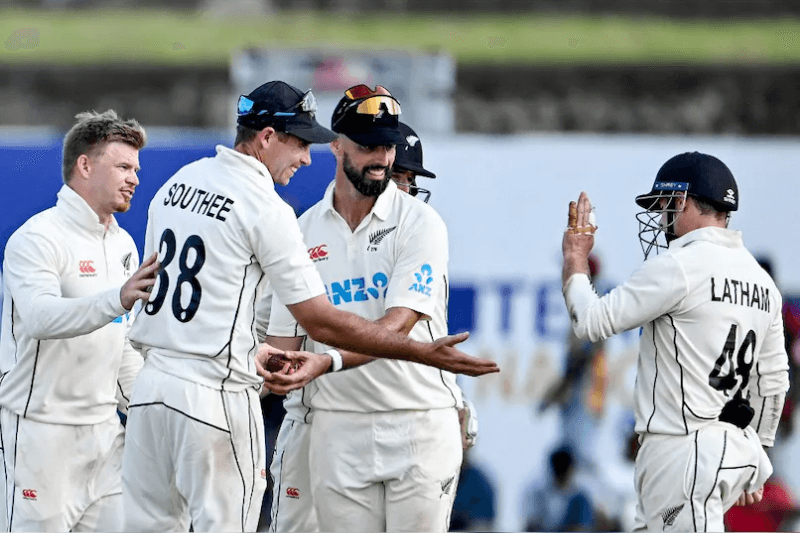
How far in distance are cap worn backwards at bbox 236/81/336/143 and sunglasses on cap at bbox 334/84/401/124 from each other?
1.18 ft

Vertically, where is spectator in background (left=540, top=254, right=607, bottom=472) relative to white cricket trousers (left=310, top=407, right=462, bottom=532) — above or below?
above

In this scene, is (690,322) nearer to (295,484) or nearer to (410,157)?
(410,157)

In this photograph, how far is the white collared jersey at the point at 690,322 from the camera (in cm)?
498

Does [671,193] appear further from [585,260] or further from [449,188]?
[449,188]

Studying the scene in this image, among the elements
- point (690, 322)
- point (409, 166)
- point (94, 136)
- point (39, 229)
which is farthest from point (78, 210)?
point (690, 322)

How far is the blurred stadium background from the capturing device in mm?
9500

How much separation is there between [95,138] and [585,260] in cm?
214

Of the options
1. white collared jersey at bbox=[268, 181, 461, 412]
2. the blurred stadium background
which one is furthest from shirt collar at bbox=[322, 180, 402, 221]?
the blurred stadium background

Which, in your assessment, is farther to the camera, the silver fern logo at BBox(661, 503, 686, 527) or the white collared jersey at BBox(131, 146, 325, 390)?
the silver fern logo at BBox(661, 503, 686, 527)

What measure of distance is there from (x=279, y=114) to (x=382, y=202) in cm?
66

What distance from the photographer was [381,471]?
5.20m

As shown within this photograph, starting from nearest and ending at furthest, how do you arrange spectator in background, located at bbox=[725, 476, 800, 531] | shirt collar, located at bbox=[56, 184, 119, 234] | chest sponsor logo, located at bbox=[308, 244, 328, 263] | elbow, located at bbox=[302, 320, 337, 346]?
elbow, located at bbox=[302, 320, 337, 346] → chest sponsor logo, located at bbox=[308, 244, 328, 263] → shirt collar, located at bbox=[56, 184, 119, 234] → spectator in background, located at bbox=[725, 476, 800, 531]

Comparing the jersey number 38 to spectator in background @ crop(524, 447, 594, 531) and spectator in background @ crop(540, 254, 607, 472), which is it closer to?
spectator in background @ crop(524, 447, 594, 531)

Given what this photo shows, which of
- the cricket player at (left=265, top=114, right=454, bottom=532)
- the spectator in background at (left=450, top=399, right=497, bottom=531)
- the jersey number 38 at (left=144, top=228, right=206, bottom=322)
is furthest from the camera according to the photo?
the spectator in background at (left=450, top=399, right=497, bottom=531)
